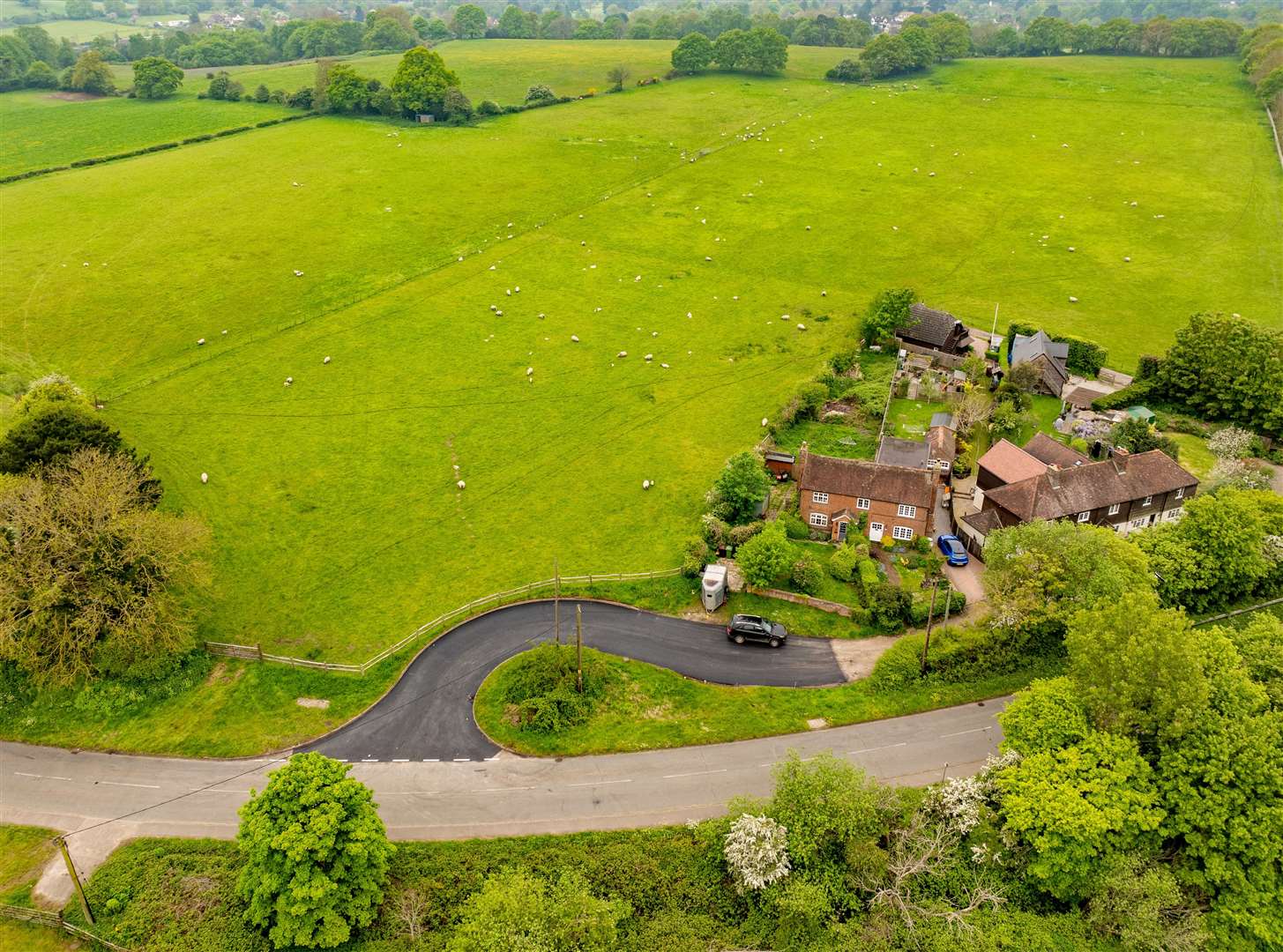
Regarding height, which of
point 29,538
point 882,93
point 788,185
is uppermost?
point 882,93

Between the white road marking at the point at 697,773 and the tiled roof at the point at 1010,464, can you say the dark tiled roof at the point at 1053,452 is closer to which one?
the tiled roof at the point at 1010,464

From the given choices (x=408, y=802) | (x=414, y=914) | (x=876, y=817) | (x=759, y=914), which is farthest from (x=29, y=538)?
(x=876, y=817)

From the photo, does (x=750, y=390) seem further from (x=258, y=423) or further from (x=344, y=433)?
(x=258, y=423)

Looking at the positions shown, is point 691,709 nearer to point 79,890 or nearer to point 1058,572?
point 1058,572

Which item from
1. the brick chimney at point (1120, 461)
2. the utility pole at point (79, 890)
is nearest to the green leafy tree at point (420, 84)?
the brick chimney at point (1120, 461)

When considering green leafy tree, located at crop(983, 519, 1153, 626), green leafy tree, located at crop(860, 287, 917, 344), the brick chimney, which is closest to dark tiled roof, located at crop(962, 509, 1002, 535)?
green leafy tree, located at crop(983, 519, 1153, 626)

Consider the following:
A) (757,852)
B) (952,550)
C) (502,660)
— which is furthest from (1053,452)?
(502,660)
